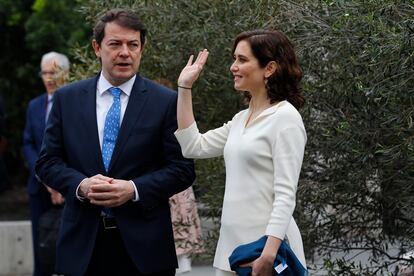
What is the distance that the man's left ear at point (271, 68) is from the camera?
15.4 ft

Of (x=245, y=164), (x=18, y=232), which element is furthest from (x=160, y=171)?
(x=18, y=232)

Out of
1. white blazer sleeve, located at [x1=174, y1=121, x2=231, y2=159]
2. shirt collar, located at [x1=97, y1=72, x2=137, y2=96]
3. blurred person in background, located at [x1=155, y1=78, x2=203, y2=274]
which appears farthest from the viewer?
blurred person in background, located at [x1=155, y1=78, x2=203, y2=274]

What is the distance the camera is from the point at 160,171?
5.34 metres

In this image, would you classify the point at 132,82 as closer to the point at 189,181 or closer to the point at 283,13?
the point at 189,181

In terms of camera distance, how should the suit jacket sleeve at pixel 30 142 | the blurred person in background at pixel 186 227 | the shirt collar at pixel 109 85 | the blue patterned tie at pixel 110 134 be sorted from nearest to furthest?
the blue patterned tie at pixel 110 134, the shirt collar at pixel 109 85, the blurred person in background at pixel 186 227, the suit jacket sleeve at pixel 30 142

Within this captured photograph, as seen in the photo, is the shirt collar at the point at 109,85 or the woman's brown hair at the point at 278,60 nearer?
the woman's brown hair at the point at 278,60

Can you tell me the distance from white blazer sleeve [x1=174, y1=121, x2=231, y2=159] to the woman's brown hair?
382 millimetres

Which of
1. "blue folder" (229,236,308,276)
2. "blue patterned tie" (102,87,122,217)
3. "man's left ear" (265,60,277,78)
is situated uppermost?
"man's left ear" (265,60,277,78)

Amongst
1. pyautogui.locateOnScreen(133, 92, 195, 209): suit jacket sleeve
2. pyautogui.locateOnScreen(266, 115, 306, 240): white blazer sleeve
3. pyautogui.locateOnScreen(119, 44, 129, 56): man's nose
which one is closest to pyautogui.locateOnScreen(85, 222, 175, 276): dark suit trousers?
pyautogui.locateOnScreen(133, 92, 195, 209): suit jacket sleeve

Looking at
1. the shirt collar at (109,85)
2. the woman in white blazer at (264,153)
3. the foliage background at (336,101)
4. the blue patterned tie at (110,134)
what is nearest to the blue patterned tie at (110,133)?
the blue patterned tie at (110,134)

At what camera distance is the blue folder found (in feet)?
14.6

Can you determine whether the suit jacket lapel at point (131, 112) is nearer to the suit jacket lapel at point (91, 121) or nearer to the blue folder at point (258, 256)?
the suit jacket lapel at point (91, 121)

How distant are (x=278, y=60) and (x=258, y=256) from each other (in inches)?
33.3

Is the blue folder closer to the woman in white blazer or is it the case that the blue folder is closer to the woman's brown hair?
the woman in white blazer
